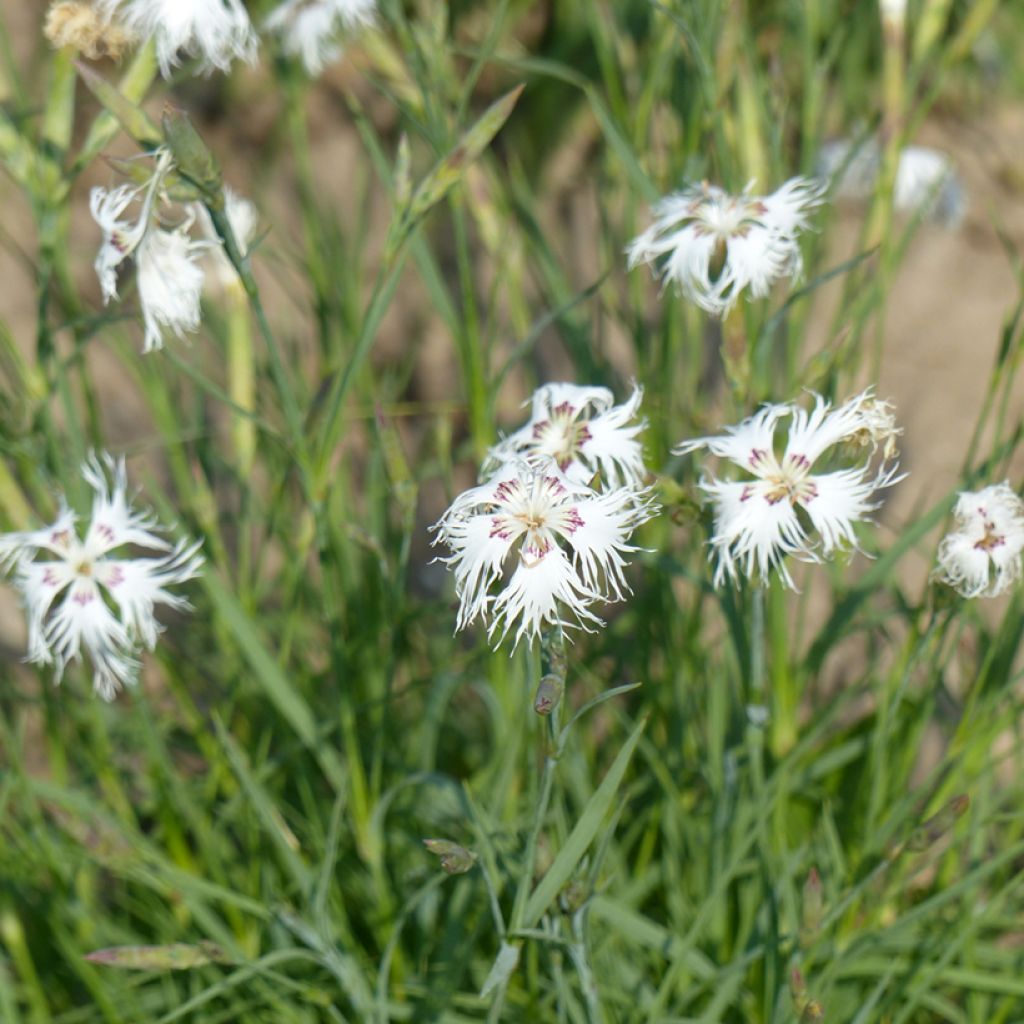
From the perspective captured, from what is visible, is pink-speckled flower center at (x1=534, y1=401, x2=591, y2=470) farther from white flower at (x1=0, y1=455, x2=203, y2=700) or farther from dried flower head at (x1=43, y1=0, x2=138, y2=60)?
dried flower head at (x1=43, y1=0, x2=138, y2=60)

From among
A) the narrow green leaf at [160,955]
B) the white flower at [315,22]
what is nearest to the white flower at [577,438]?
the narrow green leaf at [160,955]

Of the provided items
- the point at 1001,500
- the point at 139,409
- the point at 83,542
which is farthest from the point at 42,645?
the point at 139,409

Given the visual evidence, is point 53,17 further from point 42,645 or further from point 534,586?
point 534,586

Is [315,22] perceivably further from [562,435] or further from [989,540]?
[989,540]

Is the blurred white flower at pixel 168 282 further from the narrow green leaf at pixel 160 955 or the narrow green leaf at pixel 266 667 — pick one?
the narrow green leaf at pixel 160 955

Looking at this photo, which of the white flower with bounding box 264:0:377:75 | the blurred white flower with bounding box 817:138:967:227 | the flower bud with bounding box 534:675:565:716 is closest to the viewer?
the flower bud with bounding box 534:675:565:716

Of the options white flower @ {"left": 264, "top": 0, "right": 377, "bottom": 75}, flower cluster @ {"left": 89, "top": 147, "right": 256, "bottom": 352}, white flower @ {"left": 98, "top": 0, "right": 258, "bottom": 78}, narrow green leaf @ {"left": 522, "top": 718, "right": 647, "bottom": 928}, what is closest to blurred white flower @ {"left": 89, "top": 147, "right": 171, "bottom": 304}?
flower cluster @ {"left": 89, "top": 147, "right": 256, "bottom": 352}
